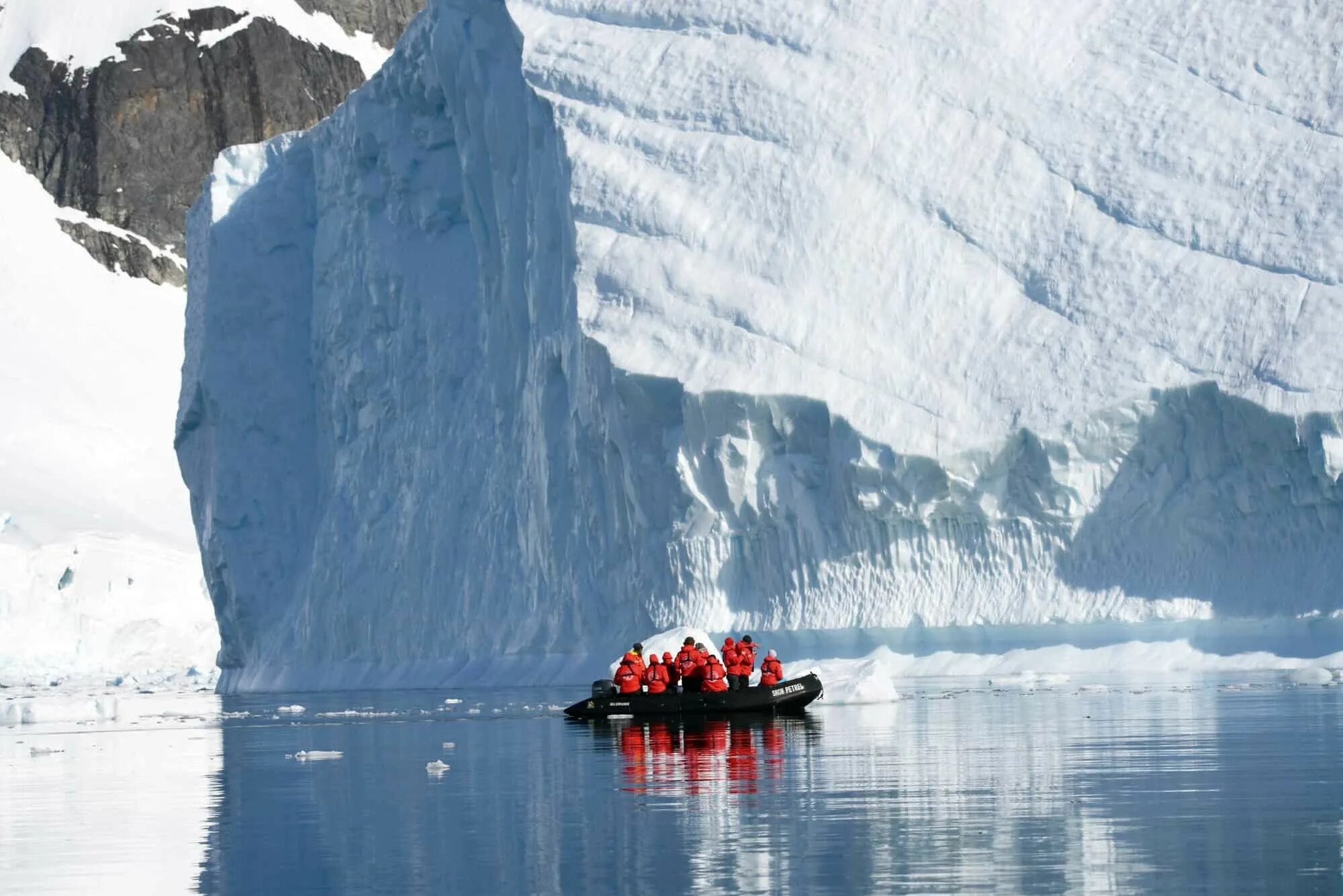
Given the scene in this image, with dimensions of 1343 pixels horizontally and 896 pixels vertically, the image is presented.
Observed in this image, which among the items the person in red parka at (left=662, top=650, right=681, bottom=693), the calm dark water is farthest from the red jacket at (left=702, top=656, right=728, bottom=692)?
the calm dark water

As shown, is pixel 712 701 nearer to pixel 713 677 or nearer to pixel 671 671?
pixel 713 677

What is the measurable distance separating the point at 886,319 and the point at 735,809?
49.1 ft

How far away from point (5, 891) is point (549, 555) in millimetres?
18733

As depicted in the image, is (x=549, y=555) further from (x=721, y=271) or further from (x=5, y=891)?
(x=5, y=891)

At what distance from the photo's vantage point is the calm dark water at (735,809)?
724cm

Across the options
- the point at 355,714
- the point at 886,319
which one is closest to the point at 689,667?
the point at 355,714

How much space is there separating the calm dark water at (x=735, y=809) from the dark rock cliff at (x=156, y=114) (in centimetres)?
7139

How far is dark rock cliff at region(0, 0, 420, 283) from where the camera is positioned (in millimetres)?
83562

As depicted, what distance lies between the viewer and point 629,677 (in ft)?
59.3

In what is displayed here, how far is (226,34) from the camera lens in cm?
8588

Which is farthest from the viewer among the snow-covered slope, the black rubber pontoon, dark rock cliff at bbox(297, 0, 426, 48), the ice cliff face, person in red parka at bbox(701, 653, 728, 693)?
dark rock cliff at bbox(297, 0, 426, 48)

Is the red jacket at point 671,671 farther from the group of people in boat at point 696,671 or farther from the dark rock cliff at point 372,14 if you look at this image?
the dark rock cliff at point 372,14

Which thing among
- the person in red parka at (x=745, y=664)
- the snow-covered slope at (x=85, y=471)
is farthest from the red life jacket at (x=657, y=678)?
the snow-covered slope at (x=85, y=471)

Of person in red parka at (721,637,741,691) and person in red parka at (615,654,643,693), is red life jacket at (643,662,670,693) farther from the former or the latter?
person in red parka at (721,637,741,691)
